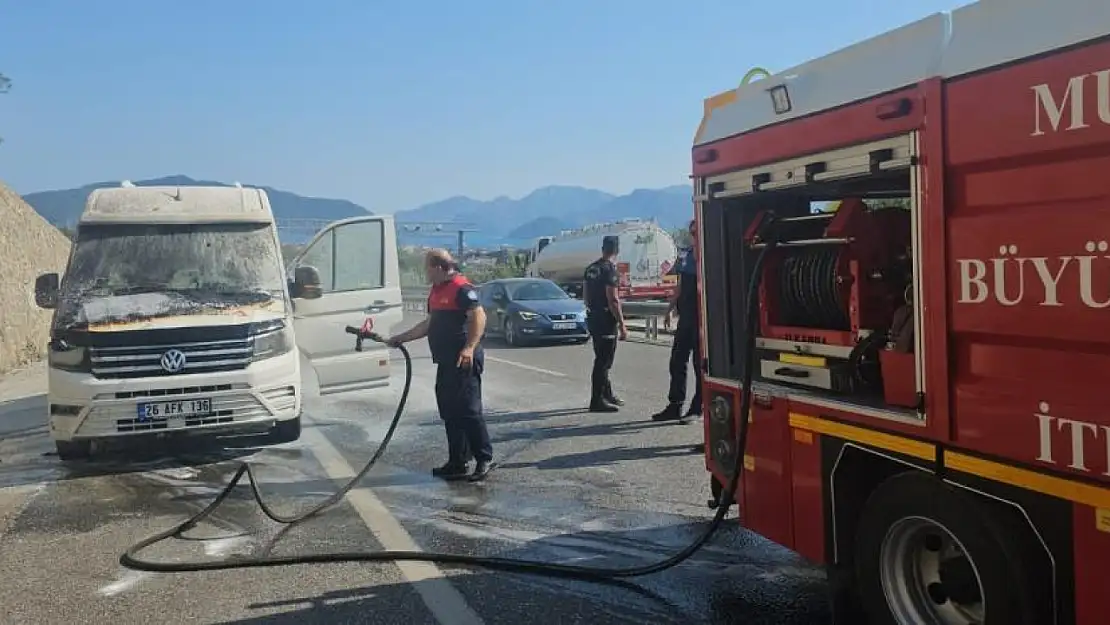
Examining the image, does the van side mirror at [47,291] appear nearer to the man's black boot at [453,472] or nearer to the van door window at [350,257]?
the van door window at [350,257]

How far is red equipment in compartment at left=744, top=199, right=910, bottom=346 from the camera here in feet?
12.8

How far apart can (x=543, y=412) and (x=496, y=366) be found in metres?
5.05

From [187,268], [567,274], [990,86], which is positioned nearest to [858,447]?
[990,86]

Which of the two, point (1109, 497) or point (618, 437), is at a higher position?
point (1109, 497)

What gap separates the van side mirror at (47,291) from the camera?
8.30 m

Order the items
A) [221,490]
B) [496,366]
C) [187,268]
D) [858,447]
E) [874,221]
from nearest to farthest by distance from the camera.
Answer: [858,447]
[874,221]
[221,490]
[187,268]
[496,366]

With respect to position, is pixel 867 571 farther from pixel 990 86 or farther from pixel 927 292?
pixel 990 86

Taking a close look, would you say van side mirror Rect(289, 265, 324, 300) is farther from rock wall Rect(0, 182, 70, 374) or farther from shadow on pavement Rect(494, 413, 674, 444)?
rock wall Rect(0, 182, 70, 374)

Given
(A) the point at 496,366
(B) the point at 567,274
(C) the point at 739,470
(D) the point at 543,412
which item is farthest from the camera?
(B) the point at 567,274

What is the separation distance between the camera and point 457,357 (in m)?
7.00

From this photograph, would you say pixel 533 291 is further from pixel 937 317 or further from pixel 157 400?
pixel 937 317

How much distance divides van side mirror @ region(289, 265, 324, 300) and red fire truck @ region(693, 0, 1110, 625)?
5344 mm

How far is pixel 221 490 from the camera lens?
23.4ft

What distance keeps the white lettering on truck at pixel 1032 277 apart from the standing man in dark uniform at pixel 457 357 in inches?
172
